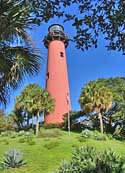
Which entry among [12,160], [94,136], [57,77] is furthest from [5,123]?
[12,160]

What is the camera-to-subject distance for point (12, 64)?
5762 mm

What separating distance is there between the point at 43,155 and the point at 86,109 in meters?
15.7

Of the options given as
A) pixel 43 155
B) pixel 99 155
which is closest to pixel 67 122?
pixel 43 155

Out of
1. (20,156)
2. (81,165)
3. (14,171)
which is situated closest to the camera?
(81,165)

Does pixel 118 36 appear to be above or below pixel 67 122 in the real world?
below

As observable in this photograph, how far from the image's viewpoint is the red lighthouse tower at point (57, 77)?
4131 cm

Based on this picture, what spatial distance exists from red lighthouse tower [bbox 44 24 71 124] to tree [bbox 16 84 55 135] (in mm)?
1939

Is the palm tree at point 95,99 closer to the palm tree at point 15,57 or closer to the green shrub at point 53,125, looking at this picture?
the green shrub at point 53,125

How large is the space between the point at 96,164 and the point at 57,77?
32.9 m

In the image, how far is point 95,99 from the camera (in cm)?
3709

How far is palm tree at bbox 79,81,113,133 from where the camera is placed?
3700cm

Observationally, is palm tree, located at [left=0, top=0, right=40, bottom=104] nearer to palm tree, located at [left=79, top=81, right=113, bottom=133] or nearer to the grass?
the grass

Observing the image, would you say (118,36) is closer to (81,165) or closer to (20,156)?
(81,165)

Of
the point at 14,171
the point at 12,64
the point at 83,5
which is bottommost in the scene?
the point at 14,171
